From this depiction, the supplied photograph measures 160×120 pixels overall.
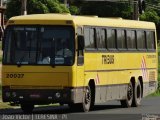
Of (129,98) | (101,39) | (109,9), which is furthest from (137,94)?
(109,9)

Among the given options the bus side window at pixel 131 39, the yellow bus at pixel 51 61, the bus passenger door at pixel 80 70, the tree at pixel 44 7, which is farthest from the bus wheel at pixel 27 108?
the tree at pixel 44 7

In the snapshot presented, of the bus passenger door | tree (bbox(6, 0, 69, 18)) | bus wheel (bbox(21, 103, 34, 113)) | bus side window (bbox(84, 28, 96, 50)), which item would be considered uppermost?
tree (bbox(6, 0, 69, 18))

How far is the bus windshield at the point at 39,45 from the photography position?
25.9 metres

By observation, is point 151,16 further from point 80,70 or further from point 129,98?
point 80,70

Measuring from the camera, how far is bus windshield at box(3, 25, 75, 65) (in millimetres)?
25891

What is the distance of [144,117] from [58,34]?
3707mm

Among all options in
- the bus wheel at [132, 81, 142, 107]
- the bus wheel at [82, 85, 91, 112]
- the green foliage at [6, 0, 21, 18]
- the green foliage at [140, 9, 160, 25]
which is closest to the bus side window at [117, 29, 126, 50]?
the bus wheel at [132, 81, 142, 107]

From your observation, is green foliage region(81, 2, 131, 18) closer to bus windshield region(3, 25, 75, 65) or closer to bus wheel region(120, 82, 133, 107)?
bus wheel region(120, 82, 133, 107)

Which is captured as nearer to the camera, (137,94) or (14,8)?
(137,94)

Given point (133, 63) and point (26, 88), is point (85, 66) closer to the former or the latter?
point (26, 88)

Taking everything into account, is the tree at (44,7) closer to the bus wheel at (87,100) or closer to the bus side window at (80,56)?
the bus wheel at (87,100)

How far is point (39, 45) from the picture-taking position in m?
26.1

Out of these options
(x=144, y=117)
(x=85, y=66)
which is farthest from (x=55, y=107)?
(x=144, y=117)

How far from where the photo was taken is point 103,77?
28.9 m
